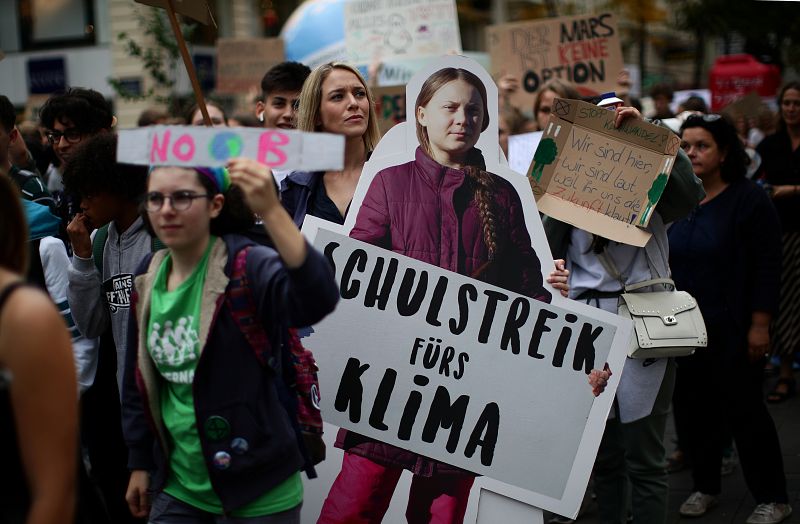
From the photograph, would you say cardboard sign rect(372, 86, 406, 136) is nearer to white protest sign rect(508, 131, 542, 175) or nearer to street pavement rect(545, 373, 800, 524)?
white protest sign rect(508, 131, 542, 175)

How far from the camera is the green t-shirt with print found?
2.88m

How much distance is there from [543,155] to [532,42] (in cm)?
486

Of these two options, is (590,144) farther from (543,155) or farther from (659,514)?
(659,514)

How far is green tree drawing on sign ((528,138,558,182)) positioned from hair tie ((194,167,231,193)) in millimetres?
1535

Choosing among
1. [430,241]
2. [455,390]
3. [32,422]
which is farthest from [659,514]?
[32,422]

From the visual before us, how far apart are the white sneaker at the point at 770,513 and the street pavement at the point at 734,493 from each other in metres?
0.05

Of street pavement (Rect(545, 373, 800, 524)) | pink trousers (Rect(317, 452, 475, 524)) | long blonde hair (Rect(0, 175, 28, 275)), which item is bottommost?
street pavement (Rect(545, 373, 800, 524))

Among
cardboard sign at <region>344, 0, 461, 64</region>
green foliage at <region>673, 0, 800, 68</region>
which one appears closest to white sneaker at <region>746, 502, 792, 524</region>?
cardboard sign at <region>344, 0, 461, 64</region>

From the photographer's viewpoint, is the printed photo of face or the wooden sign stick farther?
the printed photo of face

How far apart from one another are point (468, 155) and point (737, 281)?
1902mm

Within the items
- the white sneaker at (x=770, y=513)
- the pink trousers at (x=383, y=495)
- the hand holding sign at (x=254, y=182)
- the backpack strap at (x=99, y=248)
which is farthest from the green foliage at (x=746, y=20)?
the hand holding sign at (x=254, y=182)

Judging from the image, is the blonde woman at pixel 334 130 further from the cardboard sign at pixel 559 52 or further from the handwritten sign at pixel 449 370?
the cardboard sign at pixel 559 52

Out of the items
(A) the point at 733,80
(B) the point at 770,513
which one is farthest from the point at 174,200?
(A) the point at 733,80

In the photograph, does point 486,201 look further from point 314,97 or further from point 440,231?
point 314,97
